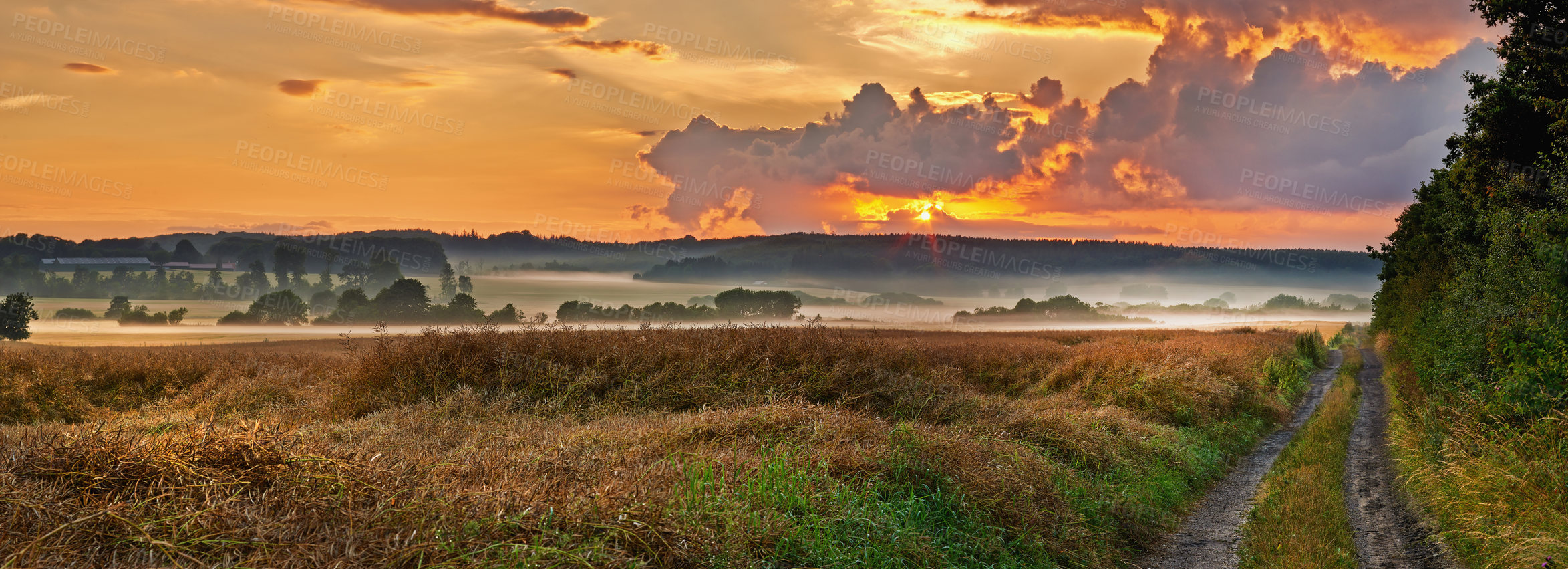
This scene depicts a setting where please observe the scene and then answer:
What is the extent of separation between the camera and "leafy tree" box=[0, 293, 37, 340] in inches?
1029

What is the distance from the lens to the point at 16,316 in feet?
87.4

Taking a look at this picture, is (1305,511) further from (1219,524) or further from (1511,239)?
(1511,239)

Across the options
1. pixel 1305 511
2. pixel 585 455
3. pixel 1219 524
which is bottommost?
pixel 1219 524

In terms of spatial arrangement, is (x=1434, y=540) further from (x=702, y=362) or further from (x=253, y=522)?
(x=253, y=522)

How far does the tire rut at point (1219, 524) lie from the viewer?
329 inches

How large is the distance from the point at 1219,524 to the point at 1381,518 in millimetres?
2487

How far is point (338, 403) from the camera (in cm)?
1218

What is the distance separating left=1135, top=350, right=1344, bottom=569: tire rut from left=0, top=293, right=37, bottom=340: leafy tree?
111ft

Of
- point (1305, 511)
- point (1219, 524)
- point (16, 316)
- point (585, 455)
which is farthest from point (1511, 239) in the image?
point (16, 316)

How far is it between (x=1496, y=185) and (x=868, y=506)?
58.4ft

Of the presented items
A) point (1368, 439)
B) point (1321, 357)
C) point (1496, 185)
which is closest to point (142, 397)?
point (1368, 439)

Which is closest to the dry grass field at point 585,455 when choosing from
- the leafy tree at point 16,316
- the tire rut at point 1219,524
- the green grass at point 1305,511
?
the tire rut at point 1219,524

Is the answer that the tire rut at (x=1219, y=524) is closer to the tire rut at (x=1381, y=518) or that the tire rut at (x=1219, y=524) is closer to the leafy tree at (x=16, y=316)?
the tire rut at (x=1381, y=518)

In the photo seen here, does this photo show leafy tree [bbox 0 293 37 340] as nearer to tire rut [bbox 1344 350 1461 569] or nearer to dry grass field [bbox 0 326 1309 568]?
dry grass field [bbox 0 326 1309 568]
